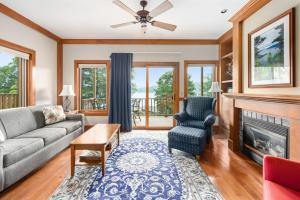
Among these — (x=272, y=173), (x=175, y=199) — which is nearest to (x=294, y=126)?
(x=272, y=173)

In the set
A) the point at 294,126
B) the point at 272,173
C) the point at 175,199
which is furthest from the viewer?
the point at 294,126

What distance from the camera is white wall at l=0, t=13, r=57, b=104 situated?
3.31m

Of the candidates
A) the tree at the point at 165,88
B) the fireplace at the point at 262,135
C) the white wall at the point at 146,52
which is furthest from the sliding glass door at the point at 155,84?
the fireplace at the point at 262,135

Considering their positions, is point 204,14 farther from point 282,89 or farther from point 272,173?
point 272,173

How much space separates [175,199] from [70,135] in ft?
8.39

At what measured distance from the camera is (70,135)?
3672mm

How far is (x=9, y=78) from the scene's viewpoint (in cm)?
427

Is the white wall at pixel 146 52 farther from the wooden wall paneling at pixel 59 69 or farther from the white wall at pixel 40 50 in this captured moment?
the white wall at pixel 40 50

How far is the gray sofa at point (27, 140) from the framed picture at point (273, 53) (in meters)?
3.41

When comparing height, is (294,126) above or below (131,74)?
below

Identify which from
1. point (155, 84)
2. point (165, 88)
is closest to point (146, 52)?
point (155, 84)

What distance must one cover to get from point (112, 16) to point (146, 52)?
173cm

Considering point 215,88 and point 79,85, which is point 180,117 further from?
point 79,85

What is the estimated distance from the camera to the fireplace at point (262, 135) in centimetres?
239
